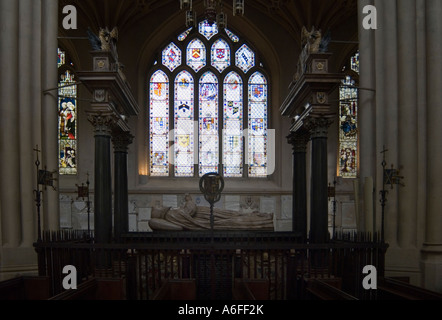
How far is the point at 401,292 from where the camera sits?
598 centimetres

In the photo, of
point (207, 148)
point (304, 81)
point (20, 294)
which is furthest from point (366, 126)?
point (207, 148)

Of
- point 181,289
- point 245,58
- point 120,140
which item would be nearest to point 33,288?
point 181,289

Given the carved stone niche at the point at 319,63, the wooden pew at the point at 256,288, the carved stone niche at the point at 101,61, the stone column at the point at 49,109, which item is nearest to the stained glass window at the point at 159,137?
the carved stone niche at the point at 101,61

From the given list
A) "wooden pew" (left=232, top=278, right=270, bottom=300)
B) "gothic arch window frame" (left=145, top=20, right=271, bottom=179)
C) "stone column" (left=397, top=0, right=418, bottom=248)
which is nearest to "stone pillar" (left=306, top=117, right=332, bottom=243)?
"stone column" (left=397, top=0, right=418, bottom=248)

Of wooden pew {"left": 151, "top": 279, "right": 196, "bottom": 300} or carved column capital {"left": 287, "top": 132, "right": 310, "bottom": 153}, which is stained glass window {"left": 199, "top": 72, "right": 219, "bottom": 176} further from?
wooden pew {"left": 151, "top": 279, "right": 196, "bottom": 300}

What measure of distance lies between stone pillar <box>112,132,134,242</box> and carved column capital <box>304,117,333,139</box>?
542 cm

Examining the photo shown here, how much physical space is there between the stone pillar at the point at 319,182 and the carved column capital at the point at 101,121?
460 centimetres

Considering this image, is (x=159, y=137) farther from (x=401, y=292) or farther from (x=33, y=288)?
(x=401, y=292)

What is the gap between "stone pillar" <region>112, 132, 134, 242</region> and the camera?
40.4 feet

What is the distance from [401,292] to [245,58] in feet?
44.8

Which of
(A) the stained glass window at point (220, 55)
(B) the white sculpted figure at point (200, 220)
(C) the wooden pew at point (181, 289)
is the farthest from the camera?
(A) the stained glass window at point (220, 55)

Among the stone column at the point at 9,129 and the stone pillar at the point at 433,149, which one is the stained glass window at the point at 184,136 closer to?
the stone column at the point at 9,129

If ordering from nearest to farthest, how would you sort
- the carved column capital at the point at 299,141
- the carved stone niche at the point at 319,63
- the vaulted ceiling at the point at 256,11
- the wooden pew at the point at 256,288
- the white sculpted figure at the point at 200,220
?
1. the wooden pew at the point at 256,288
2. the carved stone niche at the point at 319,63
3. the white sculpted figure at the point at 200,220
4. the carved column capital at the point at 299,141
5. the vaulted ceiling at the point at 256,11

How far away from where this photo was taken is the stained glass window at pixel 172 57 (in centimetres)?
1788
